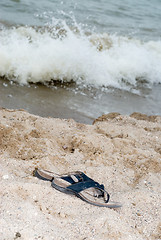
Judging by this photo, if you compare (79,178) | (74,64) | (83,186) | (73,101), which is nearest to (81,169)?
(79,178)

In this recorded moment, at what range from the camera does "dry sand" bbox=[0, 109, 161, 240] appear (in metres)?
1.79

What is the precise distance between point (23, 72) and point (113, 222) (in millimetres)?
4315

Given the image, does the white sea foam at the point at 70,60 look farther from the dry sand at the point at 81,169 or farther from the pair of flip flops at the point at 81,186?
the pair of flip flops at the point at 81,186

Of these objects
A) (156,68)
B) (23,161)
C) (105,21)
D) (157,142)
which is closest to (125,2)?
(105,21)

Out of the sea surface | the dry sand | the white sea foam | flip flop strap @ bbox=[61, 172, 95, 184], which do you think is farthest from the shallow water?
flip flop strap @ bbox=[61, 172, 95, 184]

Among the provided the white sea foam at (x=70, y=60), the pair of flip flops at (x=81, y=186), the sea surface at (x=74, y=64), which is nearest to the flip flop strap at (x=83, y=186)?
the pair of flip flops at (x=81, y=186)

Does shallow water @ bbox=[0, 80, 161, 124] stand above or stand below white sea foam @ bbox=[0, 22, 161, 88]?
below

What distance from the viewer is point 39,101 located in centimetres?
486

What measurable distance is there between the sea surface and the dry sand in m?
1.23

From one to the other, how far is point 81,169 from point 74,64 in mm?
3941

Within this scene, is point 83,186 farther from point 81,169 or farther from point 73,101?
point 73,101

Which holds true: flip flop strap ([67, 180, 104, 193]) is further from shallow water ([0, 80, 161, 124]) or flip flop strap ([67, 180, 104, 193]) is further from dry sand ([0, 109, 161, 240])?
shallow water ([0, 80, 161, 124])

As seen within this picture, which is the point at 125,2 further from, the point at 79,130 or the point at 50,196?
the point at 50,196

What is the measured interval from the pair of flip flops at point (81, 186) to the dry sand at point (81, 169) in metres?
0.06
